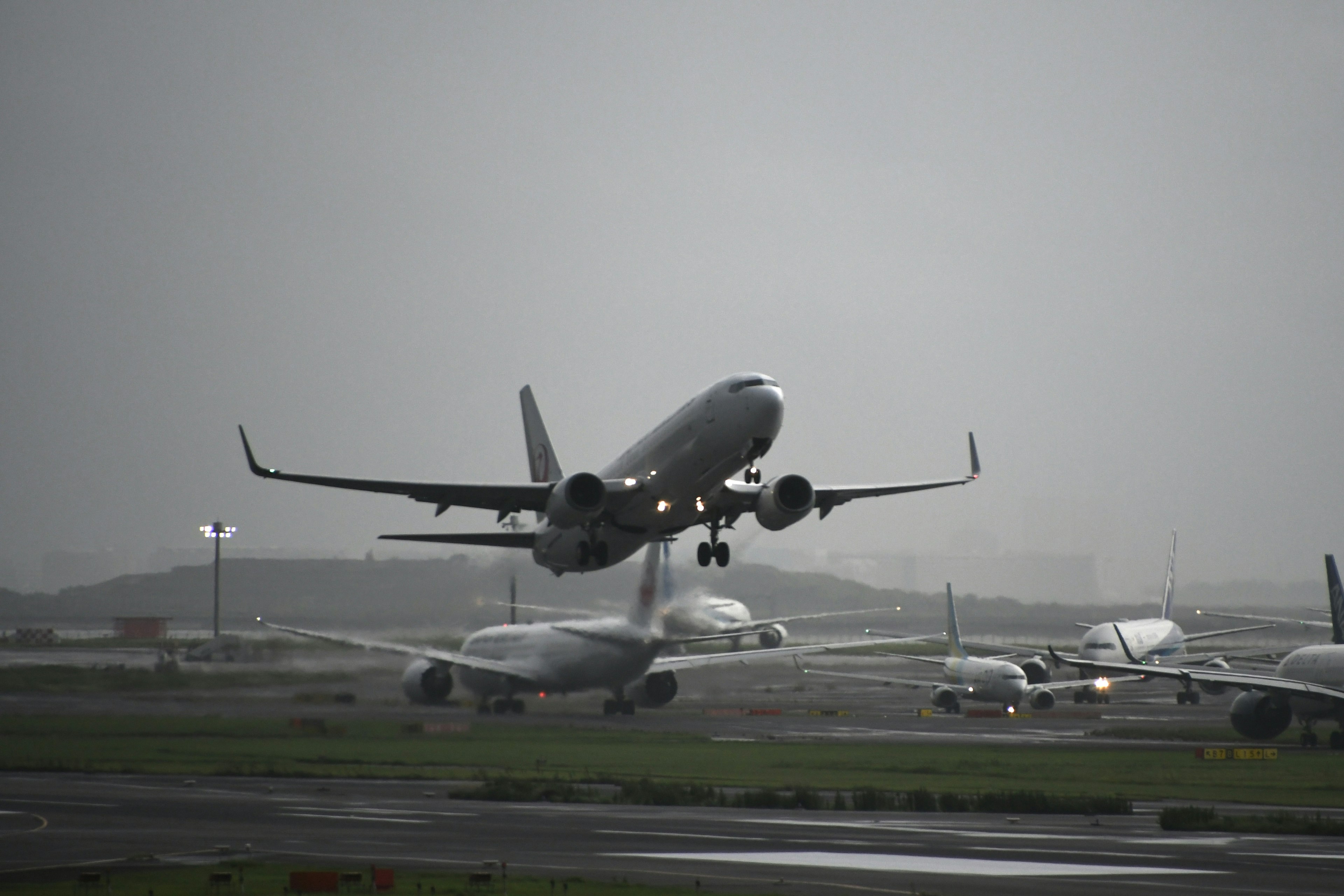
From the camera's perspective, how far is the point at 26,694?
6362cm

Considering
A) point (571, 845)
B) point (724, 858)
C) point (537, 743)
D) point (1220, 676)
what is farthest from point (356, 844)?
point (1220, 676)

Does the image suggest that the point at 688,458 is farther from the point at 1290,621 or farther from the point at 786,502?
the point at 1290,621

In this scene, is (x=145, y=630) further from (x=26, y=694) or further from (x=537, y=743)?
(x=537, y=743)

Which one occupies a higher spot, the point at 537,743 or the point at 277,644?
the point at 277,644

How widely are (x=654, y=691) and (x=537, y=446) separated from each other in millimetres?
19858

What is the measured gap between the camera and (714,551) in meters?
44.2

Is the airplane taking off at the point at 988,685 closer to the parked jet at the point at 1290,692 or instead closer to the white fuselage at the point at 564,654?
the white fuselage at the point at 564,654

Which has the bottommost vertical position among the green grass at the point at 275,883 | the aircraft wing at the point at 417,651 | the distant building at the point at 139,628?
the green grass at the point at 275,883

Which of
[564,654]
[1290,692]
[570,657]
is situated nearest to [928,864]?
[1290,692]

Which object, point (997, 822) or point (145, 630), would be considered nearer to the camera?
point (997, 822)

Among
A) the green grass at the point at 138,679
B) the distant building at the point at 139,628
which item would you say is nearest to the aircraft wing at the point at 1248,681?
the green grass at the point at 138,679

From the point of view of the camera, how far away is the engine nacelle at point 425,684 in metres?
62.8

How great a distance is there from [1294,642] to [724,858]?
3614 inches

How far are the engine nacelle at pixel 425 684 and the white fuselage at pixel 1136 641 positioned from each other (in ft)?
147
